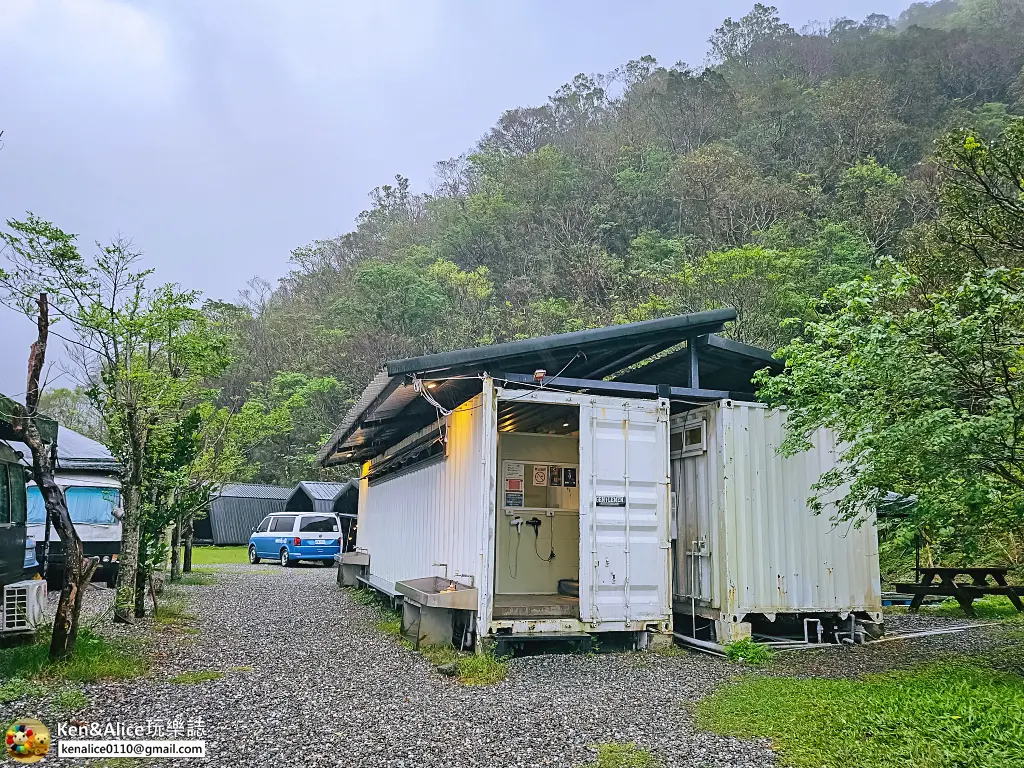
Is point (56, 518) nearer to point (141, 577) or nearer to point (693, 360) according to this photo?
point (141, 577)

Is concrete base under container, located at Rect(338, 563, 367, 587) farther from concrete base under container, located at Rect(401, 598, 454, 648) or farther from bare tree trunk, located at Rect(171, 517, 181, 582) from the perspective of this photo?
concrete base under container, located at Rect(401, 598, 454, 648)

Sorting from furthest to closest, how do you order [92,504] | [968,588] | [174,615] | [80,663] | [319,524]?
[319,524] → [92,504] → [968,588] → [174,615] → [80,663]

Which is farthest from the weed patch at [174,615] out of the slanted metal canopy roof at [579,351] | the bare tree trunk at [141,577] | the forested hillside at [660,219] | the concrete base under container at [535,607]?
the forested hillside at [660,219]

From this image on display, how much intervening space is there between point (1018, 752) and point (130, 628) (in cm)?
865

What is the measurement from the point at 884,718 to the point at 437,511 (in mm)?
5544

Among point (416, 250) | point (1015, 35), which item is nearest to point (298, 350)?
point (416, 250)

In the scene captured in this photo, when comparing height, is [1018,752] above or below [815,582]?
below

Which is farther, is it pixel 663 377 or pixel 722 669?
pixel 663 377

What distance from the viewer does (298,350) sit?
128ft

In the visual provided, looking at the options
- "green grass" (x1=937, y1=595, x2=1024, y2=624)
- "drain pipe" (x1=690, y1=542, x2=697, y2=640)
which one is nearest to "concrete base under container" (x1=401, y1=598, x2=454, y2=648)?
"drain pipe" (x1=690, y1=542, x2=697, y2=640)

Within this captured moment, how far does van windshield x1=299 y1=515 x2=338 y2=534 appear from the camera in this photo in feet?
70.2

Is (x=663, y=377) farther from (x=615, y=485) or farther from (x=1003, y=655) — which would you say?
(x=1003, y=655)

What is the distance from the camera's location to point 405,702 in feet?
18.7

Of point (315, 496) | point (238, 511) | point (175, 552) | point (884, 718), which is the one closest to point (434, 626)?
point (884, 718)
